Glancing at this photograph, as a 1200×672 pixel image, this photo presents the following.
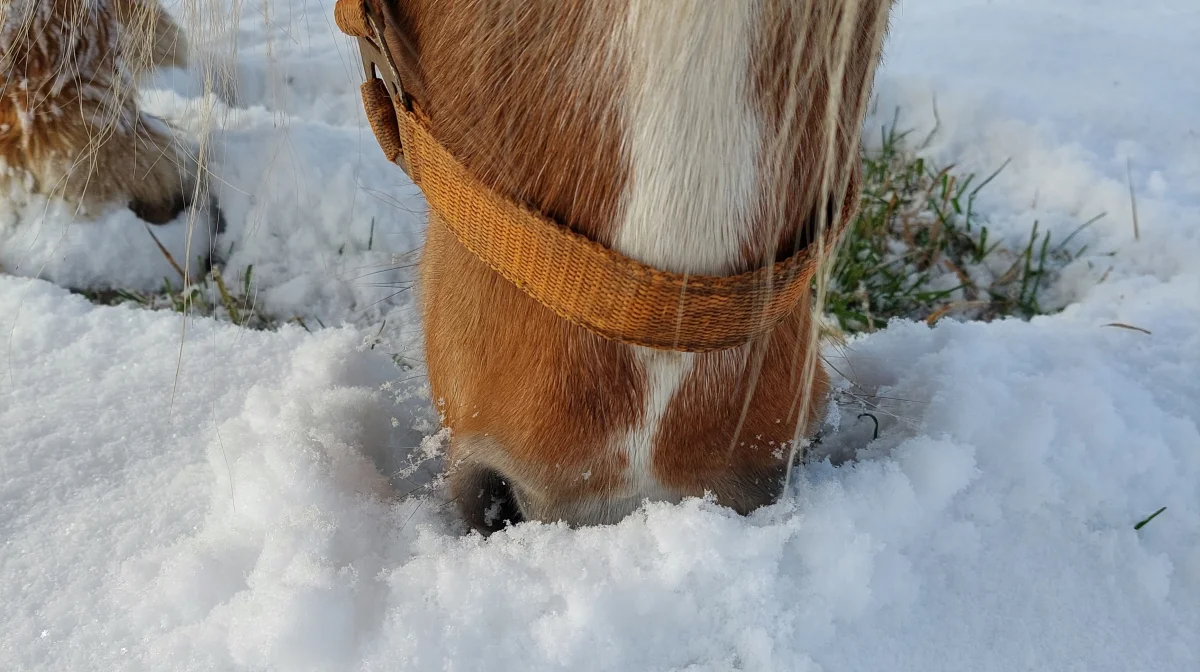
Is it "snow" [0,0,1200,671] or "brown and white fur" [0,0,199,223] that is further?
"brown and white fur" [0,0,199,223]

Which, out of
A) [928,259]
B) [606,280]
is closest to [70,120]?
[606,280]

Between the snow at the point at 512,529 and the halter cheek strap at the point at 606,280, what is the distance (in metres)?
0.20

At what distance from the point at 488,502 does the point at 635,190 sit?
1.39ft

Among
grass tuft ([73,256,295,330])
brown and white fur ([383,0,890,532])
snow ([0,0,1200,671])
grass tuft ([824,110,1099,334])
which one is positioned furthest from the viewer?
grass tuft ([824,110,1099,334])

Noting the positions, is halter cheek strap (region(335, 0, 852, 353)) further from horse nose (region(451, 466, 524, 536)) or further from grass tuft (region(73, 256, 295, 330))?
grass tuft (region(73, 256, 295, 330))

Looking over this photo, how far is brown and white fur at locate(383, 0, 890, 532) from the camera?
596 millimetres

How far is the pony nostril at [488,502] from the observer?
860 mm

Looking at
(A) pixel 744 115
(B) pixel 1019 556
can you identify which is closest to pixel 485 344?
(A) pixel 744 115

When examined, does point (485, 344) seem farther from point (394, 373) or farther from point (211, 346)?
point (211, 346)

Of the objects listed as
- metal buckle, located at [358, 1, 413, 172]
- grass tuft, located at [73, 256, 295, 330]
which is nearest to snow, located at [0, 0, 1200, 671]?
grass tuft, located at [73, 256, 295, 330]

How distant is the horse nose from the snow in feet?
0.15

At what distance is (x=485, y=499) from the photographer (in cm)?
88

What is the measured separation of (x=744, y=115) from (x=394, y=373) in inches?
34.6

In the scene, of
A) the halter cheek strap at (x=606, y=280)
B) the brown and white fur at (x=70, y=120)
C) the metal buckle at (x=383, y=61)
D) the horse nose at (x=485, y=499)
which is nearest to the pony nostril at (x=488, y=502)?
the horse nose at (x=485, y=499)
